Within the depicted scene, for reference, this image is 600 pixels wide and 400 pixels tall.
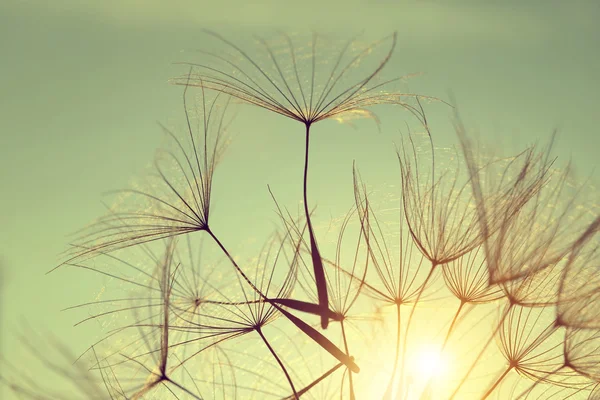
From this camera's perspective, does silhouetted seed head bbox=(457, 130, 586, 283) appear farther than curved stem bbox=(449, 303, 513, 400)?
Yes

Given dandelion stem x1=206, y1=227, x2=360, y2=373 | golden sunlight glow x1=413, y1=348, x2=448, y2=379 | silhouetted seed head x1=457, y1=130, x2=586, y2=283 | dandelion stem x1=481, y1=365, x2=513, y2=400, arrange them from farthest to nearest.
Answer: silhouetted seed head x1=457, y1=130, x2=586, y2=283, golden sunlight glow x1=413, y1=348, x2=448, y2=379, dandelion stem x1=481, y1=365, x2=513, y2=400, dandelion stem x1=206, y1=227, x2=360, y2=373

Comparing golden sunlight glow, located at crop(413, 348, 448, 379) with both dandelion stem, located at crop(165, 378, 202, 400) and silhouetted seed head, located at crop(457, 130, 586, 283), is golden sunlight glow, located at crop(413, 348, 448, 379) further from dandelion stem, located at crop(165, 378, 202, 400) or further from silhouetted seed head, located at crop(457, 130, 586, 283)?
dandelion stem, located at crop(165, 378, 202, 400)

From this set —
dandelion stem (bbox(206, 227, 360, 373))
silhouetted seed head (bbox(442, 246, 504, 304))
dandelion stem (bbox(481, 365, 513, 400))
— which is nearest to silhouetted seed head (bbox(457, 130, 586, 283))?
silhouetted seed head (bbox(442, 246, 504, 304))

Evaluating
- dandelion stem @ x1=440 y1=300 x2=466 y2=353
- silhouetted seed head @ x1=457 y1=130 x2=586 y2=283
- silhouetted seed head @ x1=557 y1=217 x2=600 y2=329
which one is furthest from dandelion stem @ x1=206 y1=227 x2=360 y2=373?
silhouetted seed head @ x1=557 y1=217 x2=600 y2=329

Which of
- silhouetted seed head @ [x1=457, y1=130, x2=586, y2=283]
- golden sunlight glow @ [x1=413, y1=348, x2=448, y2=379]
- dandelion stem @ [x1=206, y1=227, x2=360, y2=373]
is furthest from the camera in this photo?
silhouetted seed head @ [x1=457, y1=130, x2=586, y2=283]

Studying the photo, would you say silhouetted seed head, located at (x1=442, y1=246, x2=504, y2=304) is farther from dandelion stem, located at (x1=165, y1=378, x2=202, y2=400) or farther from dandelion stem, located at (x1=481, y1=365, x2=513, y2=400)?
dandelion stem, located at (x1=165, y1=378, x2=202, y2=400)

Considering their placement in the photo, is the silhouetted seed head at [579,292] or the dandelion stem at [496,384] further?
A: the silhouetted seed head at [579,292]

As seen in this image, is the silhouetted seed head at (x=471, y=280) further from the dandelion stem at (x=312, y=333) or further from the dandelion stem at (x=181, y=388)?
the dandelion stem at (x=181, y=388)

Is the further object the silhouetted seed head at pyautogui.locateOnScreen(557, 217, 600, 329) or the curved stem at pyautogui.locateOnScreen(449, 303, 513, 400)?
the silhouetted seed head at pyautogui.locateOnScreen(557, 217, 600, 329)

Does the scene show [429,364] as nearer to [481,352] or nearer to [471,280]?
[481,352]

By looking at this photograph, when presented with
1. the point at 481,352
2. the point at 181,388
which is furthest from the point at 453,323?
the point at 181,388

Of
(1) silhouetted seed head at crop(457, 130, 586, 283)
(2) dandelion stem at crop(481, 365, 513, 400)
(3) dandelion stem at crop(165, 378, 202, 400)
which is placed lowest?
(3) dandelion stem at crop(165, 378, 202, 400)

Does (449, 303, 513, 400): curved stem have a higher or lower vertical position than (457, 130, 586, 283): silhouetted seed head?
lower

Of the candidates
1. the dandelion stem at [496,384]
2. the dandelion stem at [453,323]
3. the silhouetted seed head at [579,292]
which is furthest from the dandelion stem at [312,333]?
the silhouetted seed head at [579,292]
